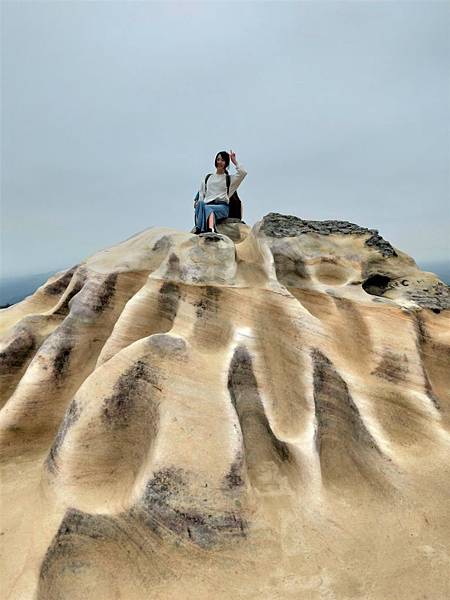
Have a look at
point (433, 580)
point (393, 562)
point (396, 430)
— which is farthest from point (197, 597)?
point (396, 430)

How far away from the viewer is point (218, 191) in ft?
25.7

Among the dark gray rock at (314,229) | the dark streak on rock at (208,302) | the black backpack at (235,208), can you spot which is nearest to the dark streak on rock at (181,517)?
the dark streak on rock at (208,302)

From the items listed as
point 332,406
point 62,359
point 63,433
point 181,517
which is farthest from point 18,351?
point 332,406

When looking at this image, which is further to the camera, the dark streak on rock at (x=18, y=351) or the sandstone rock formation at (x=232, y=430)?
the dark streak on rock at (x=18, y=351)

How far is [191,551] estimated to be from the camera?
346cm

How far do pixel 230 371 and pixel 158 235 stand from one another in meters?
3.56

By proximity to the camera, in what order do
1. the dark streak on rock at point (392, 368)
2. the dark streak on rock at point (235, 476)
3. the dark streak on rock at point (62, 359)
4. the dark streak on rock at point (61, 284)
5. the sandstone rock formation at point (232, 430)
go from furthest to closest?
the dark streak on rock at point (61, 284), the dark streak on rock at point (62, 359), the dark streak on rock at point (392, 368), the dark streak on rock at point (235, 476), the sandstone rock formation at point (232, 430)

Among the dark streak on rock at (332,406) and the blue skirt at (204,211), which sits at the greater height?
the blue skirt at (204,211)

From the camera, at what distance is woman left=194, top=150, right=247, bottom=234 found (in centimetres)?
763

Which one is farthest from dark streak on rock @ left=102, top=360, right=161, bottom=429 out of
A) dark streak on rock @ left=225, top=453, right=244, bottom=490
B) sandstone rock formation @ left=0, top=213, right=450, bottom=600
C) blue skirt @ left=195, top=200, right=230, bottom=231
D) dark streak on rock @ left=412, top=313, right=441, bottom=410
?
blue skirt @ left=195, top=200, right=230, bottom=231

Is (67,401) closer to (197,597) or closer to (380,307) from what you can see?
(197,597)

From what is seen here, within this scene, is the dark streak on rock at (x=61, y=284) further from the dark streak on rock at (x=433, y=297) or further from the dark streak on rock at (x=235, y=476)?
the dark streak on rock at (x=433, y=297)

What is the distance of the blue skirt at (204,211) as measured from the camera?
296 inches

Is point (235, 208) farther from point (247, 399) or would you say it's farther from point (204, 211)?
point (247, 399)
